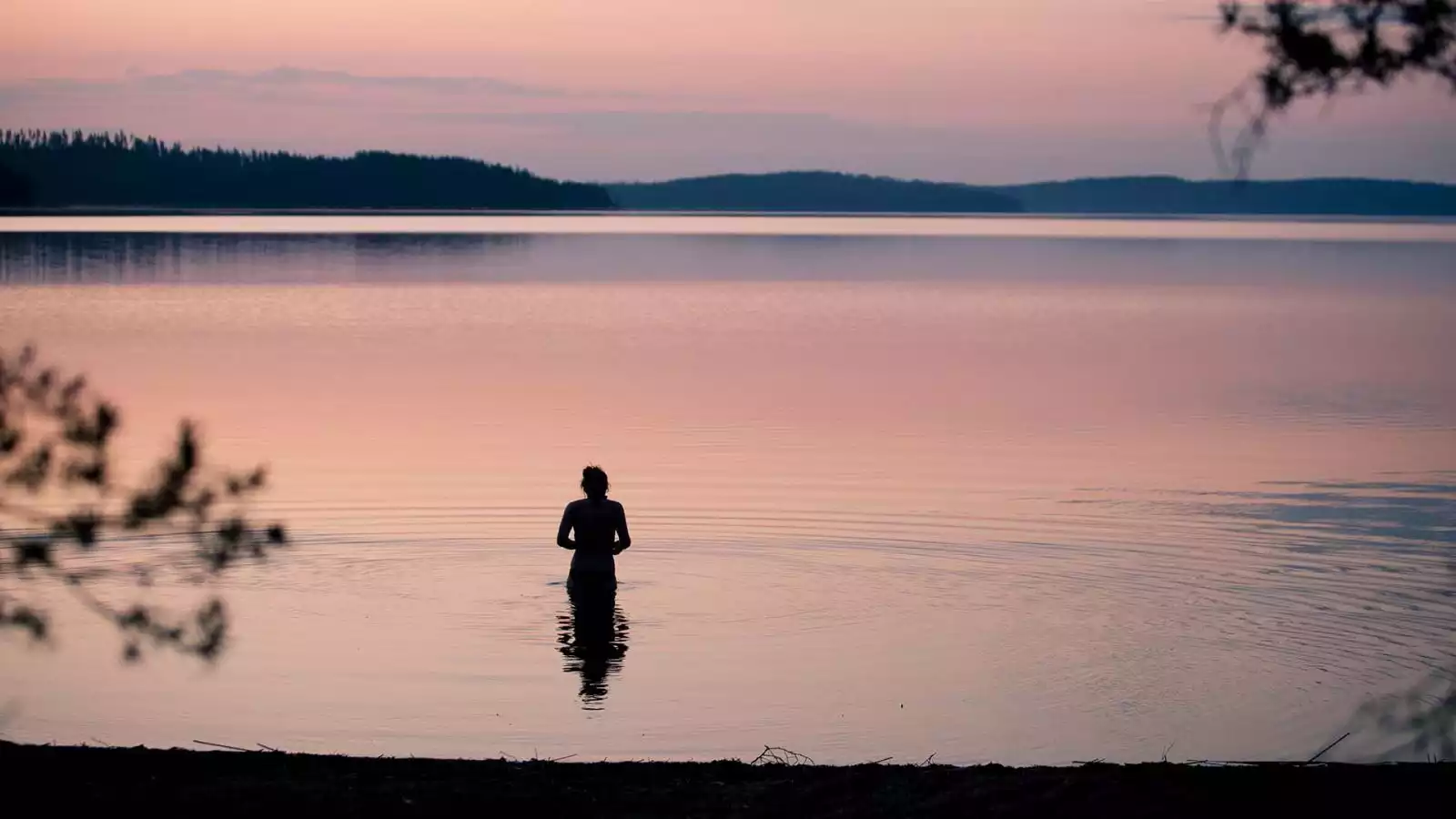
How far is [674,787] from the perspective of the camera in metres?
9.54

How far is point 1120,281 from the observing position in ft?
303

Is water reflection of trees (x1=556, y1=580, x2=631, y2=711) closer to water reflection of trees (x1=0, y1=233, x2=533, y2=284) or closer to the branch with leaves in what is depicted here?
the branch with leaves

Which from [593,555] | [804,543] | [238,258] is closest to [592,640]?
[593,555]

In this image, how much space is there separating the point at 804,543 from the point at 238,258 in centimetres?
9810

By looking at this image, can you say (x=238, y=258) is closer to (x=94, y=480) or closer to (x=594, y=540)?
(x=594, y=540)

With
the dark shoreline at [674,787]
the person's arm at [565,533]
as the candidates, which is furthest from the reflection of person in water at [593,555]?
the dark shoreline at [674,787]

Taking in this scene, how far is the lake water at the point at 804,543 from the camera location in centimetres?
1336

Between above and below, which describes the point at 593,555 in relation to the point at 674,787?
above

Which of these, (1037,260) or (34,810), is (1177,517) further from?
(1037,260)

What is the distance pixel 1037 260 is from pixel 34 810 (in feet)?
395

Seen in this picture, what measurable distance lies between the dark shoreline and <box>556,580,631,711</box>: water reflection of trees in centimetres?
374

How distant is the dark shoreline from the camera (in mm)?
8945

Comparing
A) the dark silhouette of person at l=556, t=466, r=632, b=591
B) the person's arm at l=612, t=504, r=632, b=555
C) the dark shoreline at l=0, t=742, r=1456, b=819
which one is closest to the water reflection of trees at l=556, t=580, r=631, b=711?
the dark silhouette of person at l=556, t=466, r=632, b=591

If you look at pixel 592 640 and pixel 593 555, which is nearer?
pixel 592 640
